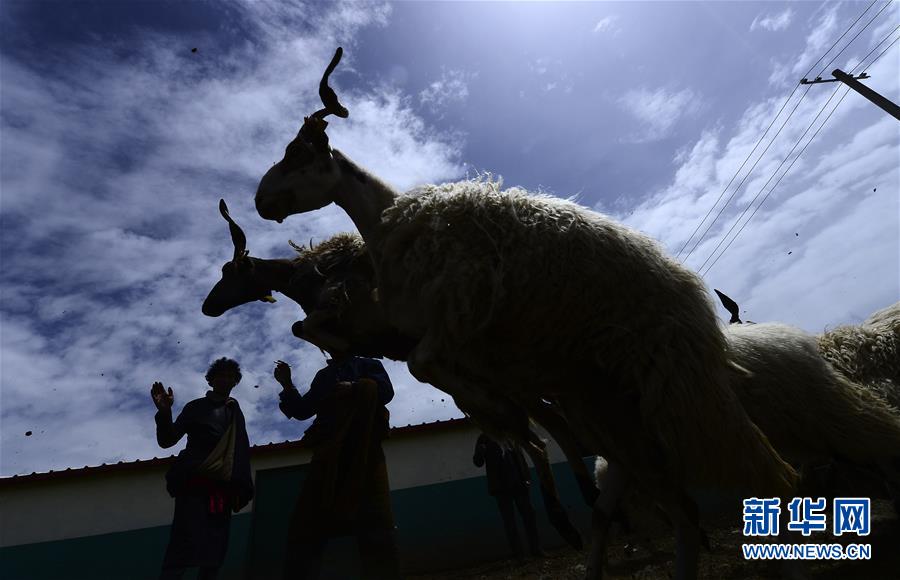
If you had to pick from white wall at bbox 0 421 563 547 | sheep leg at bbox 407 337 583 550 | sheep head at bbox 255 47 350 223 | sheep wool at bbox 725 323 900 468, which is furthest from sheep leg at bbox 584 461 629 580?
white wall at bbox 0 421 563 547

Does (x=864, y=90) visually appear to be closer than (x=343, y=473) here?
No

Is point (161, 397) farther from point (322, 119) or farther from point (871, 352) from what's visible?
point (871, 352)

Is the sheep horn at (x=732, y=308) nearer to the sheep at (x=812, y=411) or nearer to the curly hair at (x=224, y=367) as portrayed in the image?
the sheep at (x=812, y=411)

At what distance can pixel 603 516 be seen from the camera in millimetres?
2592

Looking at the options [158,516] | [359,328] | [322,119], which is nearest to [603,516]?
[359,328]

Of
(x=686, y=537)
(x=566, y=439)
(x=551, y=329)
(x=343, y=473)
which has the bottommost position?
(x=686, y=537)

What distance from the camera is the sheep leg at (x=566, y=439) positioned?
2592 mm

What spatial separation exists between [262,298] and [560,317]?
98.8 inches

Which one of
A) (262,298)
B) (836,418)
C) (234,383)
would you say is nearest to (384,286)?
(262,298)

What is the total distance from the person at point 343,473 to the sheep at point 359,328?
0.40 m

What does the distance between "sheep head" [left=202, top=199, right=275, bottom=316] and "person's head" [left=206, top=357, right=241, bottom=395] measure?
634 mm

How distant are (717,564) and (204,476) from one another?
4.26 m

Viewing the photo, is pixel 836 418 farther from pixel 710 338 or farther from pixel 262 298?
pixel 262 298

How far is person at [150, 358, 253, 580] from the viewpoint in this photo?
3.41 metres
